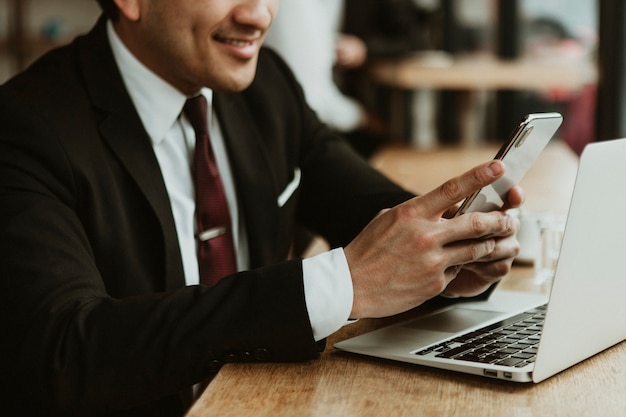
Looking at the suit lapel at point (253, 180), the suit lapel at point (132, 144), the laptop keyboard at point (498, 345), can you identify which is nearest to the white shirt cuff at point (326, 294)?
the laptop keyboard at point (498, 345)

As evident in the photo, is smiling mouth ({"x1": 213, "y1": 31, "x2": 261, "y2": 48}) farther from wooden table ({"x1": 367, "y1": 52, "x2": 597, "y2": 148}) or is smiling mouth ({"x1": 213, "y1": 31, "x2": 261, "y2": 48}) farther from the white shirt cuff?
wooden table ({"x1": 367, "y1": 52, "x2": 597, "y2": 148})

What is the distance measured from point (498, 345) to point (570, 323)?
12 centimetres

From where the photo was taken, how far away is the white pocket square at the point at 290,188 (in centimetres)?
169

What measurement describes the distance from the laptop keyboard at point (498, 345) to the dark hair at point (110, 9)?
2.82 feet

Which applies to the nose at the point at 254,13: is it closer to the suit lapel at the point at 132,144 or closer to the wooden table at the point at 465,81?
the suit lapel at the point at 132,144

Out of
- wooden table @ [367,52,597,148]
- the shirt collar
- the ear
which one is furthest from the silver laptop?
wooden table @ [367,52,597,148]

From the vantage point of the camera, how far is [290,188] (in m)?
1.75

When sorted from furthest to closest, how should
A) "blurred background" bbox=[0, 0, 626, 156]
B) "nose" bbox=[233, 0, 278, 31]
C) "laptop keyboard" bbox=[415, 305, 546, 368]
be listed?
"blurred background" bbox=[0, 0, 626, 156]
"nose" bbox=[233, 0, 278, 31]
"laptop keyboard" bbox=[415, 305, 546, 368]

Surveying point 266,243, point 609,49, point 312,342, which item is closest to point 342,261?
point 312,342

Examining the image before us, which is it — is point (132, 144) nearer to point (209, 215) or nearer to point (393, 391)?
point (209, 215)

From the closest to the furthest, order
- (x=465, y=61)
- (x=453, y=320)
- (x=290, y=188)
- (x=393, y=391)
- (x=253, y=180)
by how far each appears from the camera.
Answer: (x=393, y=391) → (x=453, y=320) → (x=253, y=180) → (x=290, y=188) → (x=465, y=61)

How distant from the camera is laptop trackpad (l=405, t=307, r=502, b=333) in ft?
3.77

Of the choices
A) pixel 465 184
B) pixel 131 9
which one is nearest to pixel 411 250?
pixel 465 184

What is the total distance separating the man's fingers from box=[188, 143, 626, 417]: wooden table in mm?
194
